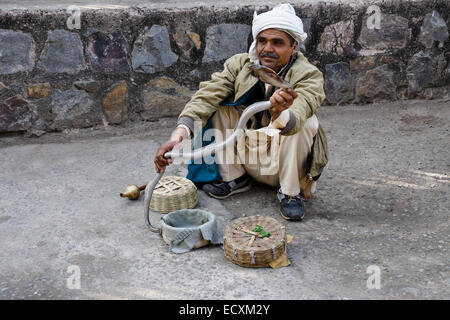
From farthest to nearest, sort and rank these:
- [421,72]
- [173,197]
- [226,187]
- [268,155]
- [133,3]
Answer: [421,72] < [133,3] < [226,187] < [268,155] < [173,197]

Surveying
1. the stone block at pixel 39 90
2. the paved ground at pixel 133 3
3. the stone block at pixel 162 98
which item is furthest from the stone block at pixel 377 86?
the stone block at pixel 39 90

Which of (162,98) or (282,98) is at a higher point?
(282,98)

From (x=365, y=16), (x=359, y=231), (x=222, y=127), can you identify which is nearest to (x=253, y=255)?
(x=359, y=231)

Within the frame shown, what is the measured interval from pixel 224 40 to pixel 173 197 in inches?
62.3

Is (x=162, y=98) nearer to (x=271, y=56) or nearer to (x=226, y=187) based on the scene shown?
(x=226, y=187)

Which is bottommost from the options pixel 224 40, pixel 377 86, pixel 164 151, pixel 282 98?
pixel 377 86

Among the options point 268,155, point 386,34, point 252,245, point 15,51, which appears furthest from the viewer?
point 386,34

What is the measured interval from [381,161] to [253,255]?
151 centimetres

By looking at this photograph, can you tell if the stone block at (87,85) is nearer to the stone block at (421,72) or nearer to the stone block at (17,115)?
the stone block at (17,115)

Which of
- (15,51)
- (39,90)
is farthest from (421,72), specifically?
(15,51)

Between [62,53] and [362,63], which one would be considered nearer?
[62,53]

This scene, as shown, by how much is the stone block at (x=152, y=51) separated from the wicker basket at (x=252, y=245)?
1.76 m

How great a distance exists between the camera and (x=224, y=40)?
3.84m

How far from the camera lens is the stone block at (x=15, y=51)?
3529mm
